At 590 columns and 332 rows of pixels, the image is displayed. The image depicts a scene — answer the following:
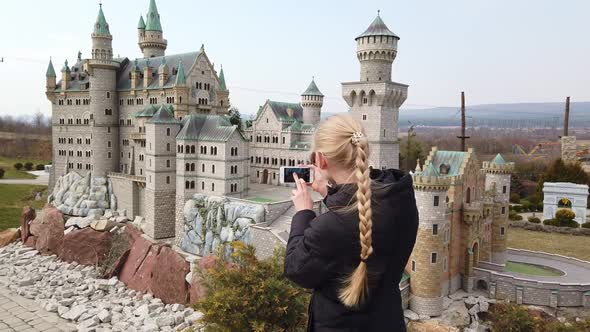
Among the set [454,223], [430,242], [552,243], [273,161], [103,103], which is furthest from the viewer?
[273,161]

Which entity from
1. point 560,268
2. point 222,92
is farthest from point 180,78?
point 560,268

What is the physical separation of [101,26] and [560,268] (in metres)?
50.4

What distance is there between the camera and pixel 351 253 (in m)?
4.07

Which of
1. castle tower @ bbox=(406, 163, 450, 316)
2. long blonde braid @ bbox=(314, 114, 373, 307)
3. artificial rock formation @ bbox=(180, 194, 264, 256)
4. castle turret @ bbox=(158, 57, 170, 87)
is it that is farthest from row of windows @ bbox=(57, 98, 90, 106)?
long blonde braid @ bbox=(314, 114, 373, 307)

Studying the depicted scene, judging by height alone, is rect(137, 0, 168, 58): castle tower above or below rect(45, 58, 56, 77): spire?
above

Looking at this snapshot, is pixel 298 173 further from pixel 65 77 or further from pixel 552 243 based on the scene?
pixel 65 77

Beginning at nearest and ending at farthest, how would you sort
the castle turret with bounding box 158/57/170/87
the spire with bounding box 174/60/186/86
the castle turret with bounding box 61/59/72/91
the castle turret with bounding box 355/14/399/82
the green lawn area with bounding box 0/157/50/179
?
the castle turret with bounding box 355/14/399/82 → the spire with bounding box 174/60/186/86 → the castle turret with bounding box 158/57/170/87 → the castle turret with bounding box 61/59/72/91 → the green lawn area with bounding box 0/157/50/179

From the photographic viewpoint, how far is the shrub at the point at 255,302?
18984 millimetres

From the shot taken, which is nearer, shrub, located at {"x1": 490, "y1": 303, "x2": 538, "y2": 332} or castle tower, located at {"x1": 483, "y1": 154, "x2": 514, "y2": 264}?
shrub, located at {"x1": 490, "y1": 303, "x2": 538, "y2": 332}

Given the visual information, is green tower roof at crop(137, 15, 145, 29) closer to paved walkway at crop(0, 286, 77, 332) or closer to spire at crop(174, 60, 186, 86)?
spire at crop(174, 60, 186, 86)

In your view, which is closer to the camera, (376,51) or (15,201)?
(376,51)

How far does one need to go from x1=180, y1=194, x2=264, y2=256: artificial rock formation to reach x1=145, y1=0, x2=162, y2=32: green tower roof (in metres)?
26.3

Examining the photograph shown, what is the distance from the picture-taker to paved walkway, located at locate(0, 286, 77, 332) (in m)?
27.9

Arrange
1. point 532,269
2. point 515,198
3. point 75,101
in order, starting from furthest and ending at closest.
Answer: point 515,198
point 75,101
point 532,269
